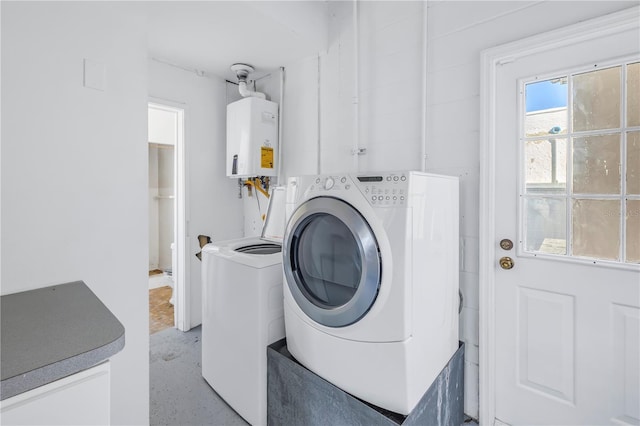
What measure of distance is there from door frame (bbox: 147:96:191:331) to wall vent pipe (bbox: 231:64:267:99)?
540 millimetres

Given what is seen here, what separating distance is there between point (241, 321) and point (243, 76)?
2.15 m

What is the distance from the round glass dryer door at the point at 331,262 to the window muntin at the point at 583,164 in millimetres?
953

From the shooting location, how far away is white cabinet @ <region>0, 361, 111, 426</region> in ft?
1.99

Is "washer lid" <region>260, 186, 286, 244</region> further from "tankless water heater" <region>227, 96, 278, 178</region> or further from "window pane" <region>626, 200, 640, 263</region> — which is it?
"window pane" <region>626, 200, 640, 263</region>

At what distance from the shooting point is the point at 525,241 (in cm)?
154

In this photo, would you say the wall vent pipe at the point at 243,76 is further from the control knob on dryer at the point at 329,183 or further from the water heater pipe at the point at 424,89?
the control knob on dryer at the point at 329,183

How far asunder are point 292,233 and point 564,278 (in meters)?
1.32

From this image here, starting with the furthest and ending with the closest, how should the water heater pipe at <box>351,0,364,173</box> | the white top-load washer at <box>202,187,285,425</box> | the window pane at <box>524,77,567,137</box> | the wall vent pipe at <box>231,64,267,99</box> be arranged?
1. the wall vent pipe at <box>231,64,267,99</box>
2. the water heater pipe at <box>351,0,364,173</box>
3. the white top-load washer at <box>202,187,285,425</box>
4. the window pane at <box>524,77,567,137</box>

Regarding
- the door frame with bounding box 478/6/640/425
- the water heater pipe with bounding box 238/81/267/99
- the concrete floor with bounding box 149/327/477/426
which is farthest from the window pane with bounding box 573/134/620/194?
the water heater pipe with bounding box 238/81/267/99

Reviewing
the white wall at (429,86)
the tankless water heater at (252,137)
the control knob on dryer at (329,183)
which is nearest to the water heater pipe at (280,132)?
the tankless water heater at (252,137)

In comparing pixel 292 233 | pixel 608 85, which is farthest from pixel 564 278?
pixel 292 233

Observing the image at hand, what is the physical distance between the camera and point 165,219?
178 inches

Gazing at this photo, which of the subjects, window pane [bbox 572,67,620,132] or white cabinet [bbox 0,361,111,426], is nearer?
white cabinet [bbox 0,361,111,426]

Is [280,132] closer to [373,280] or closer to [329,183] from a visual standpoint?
[329,183]
